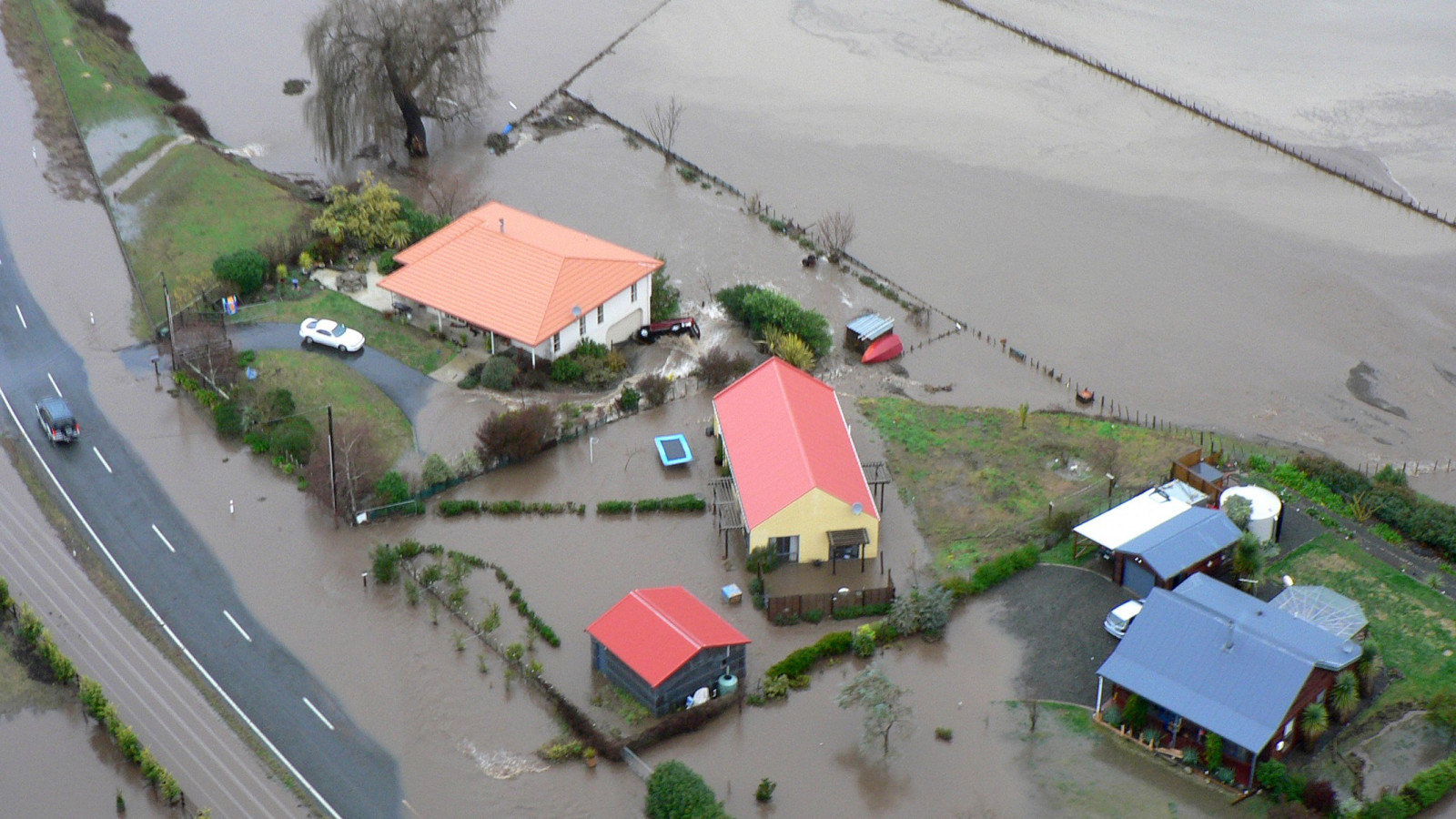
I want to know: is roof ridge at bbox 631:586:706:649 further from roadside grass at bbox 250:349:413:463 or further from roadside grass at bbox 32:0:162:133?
roadside grass at bbox 32:0:162:133

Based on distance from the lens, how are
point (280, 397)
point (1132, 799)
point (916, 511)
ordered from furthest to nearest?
point (280, 397), point (916, 511), point (1132, 799)

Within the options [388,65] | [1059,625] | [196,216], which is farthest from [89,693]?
[388,65]

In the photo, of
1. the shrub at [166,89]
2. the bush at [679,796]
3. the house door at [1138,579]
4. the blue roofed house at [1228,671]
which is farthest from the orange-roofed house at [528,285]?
the shrub at [166,89]

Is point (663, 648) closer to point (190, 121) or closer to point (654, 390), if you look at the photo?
point (654, 390)

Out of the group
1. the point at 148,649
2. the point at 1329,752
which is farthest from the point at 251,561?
the point at 1329,752

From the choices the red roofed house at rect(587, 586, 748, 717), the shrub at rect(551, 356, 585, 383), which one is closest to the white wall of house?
the shrub at rect(551, 356, 585, 383)

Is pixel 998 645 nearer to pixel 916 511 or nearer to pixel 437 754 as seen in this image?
pixel 916 511

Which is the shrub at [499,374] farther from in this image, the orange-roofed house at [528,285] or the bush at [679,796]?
the bush at [679,796]
